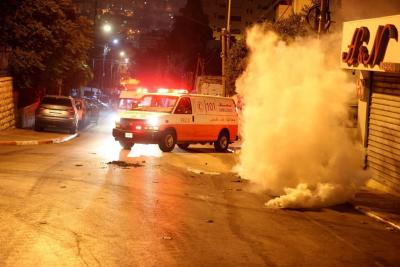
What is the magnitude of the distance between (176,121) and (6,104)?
956cm

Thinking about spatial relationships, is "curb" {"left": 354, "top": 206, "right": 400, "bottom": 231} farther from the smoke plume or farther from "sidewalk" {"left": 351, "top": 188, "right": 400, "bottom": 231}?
the smoke plume

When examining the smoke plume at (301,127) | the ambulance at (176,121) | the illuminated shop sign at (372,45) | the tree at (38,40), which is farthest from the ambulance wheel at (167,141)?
the tree at (38,40)

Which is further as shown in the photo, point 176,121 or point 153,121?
point 176,121

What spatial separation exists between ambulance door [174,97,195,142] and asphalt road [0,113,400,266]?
6.16m

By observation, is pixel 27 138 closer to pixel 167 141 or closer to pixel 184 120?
pixel 167 141

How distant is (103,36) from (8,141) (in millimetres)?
58069

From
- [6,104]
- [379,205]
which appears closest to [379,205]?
[379,205]

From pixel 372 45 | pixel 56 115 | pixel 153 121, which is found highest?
pixel 372 45

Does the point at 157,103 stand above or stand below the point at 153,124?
above

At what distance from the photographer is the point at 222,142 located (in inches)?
987

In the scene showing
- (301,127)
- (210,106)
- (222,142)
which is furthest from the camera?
(222,142)

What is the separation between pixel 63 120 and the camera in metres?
28.8

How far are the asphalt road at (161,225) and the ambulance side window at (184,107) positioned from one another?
6.41 metres

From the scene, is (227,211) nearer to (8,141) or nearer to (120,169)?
(120,169)
